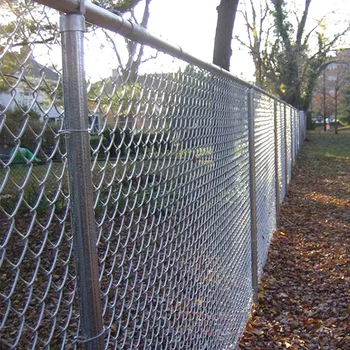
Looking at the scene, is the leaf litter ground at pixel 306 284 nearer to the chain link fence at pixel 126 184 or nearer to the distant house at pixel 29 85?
the chain link fence at pixel 126 184

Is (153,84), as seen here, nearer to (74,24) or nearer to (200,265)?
(74,24)

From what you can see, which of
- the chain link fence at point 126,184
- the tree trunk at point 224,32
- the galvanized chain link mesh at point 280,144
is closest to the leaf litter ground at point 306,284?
the chain link fence at point 126,184

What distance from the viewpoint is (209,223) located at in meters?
3.47

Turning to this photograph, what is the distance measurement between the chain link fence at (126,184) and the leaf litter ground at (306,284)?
1.05ft

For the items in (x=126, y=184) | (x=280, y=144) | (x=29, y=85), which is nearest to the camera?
(x=29, y=85)

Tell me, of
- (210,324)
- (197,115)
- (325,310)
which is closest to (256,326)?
(325,310)

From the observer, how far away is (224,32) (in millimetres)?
13367

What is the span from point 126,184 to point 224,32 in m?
11.7

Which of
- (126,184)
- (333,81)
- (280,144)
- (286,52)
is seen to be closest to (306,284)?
(126,184)

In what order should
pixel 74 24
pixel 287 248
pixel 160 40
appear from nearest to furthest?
pixel 74 24
pixel 160 40
pixel 287 248

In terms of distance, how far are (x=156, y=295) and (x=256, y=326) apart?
8.31 feet

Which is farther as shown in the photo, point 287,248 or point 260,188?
point 287,248

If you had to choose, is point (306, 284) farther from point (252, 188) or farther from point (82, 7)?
point (82, 7)

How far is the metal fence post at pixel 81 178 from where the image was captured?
1.55 metres
